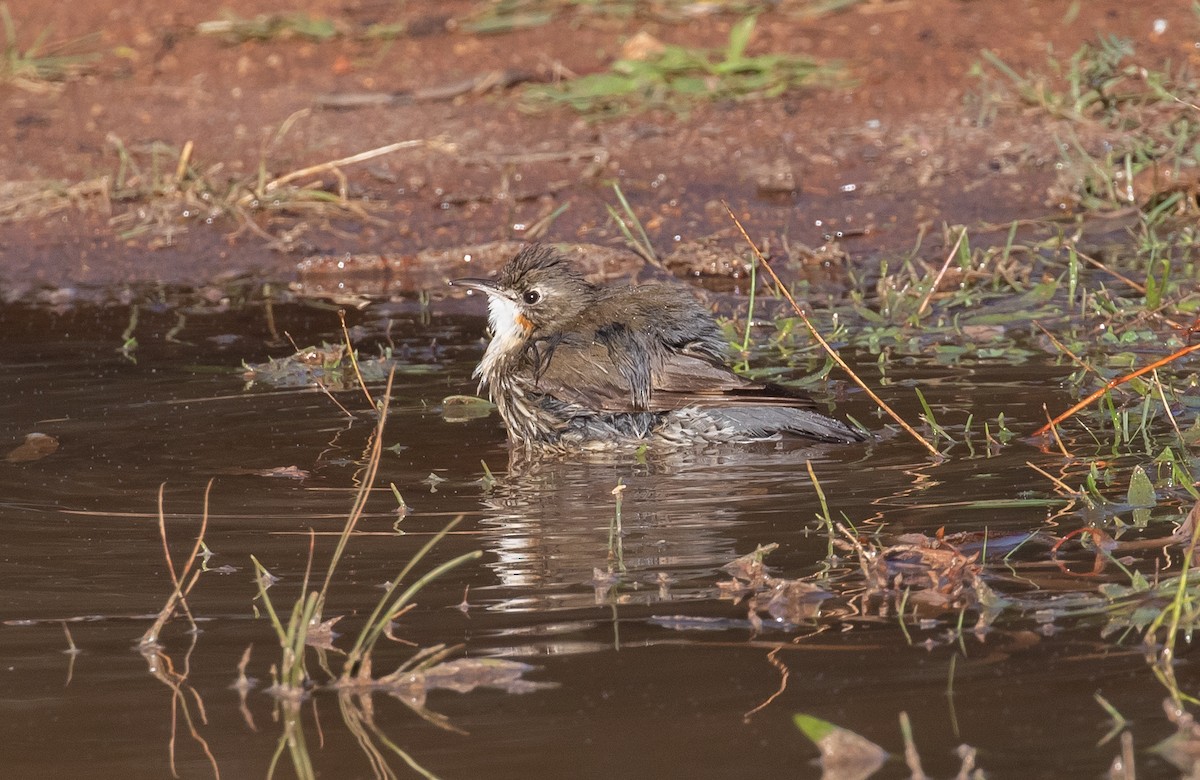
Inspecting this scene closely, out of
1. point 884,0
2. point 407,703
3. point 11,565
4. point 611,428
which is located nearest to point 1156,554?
point 407,703

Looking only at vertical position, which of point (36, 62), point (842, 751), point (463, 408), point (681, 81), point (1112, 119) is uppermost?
point (36, 62)

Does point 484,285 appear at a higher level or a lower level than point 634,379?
higher

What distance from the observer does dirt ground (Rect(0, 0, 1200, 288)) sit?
32.9ft

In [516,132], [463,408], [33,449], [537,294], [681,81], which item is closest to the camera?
[33,449]

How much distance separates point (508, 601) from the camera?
4457 mm

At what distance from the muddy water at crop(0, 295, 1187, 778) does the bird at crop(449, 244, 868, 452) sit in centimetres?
17

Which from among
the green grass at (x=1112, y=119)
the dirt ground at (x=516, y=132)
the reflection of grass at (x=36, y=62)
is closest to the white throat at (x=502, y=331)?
the dirt ground at (x=516, y=132)

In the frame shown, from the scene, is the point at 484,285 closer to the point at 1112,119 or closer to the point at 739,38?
the point at 1112,119

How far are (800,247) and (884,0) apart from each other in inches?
182

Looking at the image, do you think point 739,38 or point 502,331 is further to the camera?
point 739,38

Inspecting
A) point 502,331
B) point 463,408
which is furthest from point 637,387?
point 502,331

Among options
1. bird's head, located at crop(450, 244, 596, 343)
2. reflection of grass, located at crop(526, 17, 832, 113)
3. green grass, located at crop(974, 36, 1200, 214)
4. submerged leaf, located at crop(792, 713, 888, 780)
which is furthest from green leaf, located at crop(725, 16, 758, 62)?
submerged leaf, located at crop(792, 713, 888, 780)

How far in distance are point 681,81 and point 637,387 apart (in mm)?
5393

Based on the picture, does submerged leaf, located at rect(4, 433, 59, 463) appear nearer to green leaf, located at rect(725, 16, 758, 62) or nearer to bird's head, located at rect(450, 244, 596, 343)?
bird's head, located at rect(450, 244, 596, 343)
